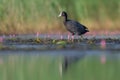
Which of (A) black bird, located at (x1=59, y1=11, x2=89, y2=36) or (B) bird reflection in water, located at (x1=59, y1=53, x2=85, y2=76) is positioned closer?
→ (B) bird reflection in water, located at (x1=59, y1=53, x2=85, y2=76)

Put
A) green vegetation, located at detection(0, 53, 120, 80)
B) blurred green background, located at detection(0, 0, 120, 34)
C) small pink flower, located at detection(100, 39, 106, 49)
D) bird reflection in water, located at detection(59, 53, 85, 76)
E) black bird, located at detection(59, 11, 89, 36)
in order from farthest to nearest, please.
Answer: blurred green background, located at detection(0, 0, 120, 34) → black bird, located at detection(59, 11, 89, 36) → small pink flower, located at detection(100, 39, 106, 49) → bird reflection in water, located at detection(59, 53, 85, 76) → green vegetation, located at detection(0, 53, 120, 80)

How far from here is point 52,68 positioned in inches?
587

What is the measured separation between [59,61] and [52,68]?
0.86 metres

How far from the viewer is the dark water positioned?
1373 cm

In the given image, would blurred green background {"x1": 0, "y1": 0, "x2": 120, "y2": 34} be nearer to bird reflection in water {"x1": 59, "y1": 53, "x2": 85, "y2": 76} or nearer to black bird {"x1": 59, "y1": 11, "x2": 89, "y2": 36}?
black bird {"x1": 59, "y1": 11, "x2": 89, "y2": 36}

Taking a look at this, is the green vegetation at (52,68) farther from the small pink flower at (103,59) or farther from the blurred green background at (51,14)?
the blurred green background at (51,14)

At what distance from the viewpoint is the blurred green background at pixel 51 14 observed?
21766mm

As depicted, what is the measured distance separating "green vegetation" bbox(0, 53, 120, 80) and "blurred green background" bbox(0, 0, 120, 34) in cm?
474

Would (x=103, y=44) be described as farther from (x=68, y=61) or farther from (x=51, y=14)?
(x=51, y=14)

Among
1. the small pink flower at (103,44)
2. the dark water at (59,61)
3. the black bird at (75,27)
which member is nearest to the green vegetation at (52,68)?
the dark water at (59,61)

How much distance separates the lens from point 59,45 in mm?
18500

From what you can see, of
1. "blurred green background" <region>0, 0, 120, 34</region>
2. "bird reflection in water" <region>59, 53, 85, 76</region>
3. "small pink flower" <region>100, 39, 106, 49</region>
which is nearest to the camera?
"bird reflection in water" <region>59, 53, 85, 76</region>

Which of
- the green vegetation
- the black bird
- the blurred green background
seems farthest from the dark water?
the blurred green background

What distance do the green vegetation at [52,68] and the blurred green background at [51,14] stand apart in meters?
4.74
